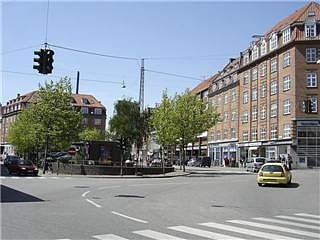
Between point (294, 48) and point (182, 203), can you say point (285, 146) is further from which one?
point (182, 203)

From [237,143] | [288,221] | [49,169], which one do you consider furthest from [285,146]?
[288,221]

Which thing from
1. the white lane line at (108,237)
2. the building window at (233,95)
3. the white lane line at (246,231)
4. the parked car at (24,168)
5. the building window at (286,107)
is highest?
the building window at (233,95)

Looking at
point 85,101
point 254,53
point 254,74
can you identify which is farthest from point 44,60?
point 85,101

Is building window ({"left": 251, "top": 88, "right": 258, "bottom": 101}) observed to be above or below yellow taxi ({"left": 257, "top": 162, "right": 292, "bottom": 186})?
above

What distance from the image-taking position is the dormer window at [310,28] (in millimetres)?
63688

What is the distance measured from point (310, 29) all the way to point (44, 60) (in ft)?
162

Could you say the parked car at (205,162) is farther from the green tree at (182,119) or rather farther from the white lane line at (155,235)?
the white lane line at (155,235)

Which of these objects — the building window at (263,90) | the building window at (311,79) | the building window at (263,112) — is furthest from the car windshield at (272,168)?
the building window at (263,90)

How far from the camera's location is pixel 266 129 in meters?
69.6

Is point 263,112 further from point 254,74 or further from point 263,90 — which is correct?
point 254,74

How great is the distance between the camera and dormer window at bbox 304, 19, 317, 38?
6369cm

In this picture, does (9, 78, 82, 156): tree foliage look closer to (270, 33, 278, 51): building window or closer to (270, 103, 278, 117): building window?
(270, 103, 278, 117): building window

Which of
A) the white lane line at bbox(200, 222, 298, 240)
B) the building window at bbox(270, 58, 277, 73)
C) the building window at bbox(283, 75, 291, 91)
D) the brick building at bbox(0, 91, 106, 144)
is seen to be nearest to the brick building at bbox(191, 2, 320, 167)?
the building window at bbox(283, 75, 291, 91)

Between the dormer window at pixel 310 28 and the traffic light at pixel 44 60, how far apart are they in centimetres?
4841
